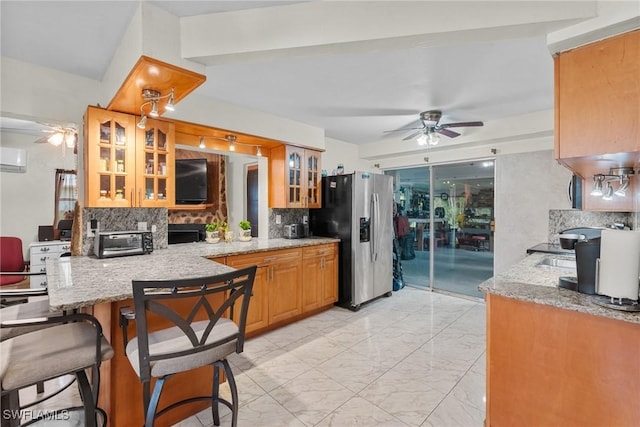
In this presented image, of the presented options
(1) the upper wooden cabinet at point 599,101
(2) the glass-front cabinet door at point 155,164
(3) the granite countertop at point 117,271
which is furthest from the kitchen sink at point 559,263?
(2) the glass-front cabinet door at point 155,164

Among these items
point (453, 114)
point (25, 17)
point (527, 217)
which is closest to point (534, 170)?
point (527, 217)

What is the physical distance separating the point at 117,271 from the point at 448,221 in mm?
4592

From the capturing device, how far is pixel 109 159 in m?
2.63

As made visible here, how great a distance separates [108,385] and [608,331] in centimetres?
250

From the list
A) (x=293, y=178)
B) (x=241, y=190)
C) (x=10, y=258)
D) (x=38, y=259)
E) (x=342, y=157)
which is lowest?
(x=38, y=259)

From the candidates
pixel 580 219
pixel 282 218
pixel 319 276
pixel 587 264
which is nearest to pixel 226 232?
pixel 282 218

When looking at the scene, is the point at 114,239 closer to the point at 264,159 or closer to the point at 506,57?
the point at 264,159

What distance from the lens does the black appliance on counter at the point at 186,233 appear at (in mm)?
3424

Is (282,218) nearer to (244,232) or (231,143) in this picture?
(244,232)

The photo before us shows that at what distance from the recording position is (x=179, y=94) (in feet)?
7.34

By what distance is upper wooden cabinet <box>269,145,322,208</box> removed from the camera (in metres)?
3.91

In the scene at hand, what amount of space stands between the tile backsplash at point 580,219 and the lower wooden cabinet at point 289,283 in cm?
271

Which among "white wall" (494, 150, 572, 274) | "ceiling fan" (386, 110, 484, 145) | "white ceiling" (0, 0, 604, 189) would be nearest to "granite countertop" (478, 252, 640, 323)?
"white ceiling" (0, 0, 604, 189)

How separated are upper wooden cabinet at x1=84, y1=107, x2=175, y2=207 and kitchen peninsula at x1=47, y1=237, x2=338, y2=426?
1.77ft
